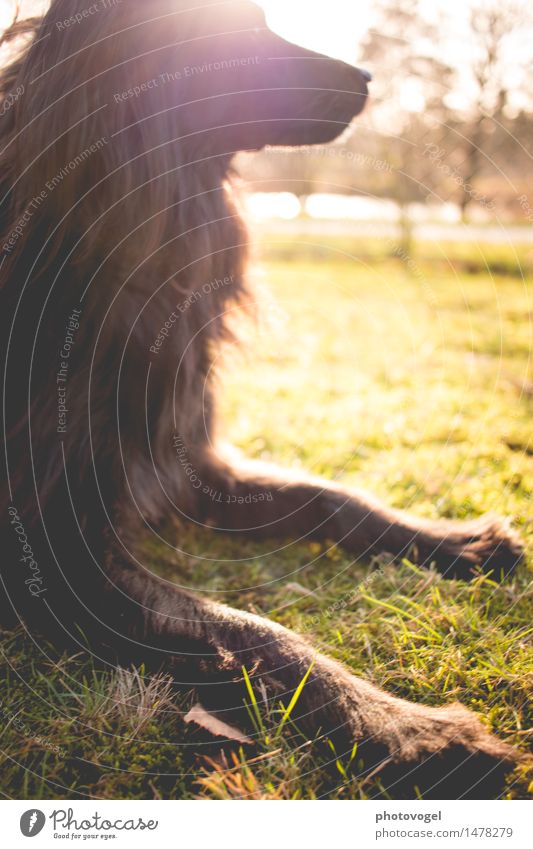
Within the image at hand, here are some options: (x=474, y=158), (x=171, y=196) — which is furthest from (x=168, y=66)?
(x=474, y=158)

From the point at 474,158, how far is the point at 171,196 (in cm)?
668

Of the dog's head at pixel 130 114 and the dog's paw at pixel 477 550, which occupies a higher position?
the dog's head at pixel 130 114

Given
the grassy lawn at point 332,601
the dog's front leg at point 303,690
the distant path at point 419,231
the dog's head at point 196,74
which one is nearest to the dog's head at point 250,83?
the dog's head at point 196,74

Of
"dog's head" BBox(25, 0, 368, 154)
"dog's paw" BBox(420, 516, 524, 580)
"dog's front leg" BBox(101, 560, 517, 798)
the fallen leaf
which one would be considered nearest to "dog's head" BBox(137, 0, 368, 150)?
"dog's head" BBox(25, 0, 368, 154)

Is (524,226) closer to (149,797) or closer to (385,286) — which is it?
(385,286)

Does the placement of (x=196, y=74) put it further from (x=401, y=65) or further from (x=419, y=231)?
(x=419, y=231)

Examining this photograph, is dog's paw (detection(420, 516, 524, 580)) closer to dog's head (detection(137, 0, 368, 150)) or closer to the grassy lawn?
the grassy lawn

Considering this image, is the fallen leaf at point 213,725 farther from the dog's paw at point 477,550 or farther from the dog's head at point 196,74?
the dog's head at point 196,74

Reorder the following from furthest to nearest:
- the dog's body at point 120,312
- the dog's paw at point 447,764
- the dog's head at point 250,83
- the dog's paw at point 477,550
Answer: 1. the dog's paw at point 477,550
2. the dog's head at point 250,83
3. the dog's body at point 120,312
4. the dog's paw at point 447,764

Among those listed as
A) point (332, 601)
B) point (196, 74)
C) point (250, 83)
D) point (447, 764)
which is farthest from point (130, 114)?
point (447, 764)

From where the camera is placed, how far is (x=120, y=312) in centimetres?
218

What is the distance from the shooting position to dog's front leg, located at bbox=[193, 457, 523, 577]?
7.91 feet

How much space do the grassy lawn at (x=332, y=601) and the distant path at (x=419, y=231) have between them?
4703mm

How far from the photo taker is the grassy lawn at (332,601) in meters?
1.57
